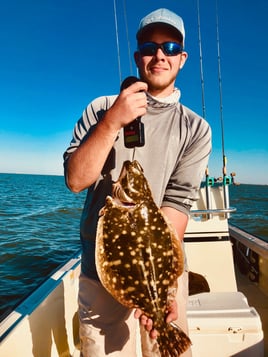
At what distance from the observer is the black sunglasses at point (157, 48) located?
203 centimetres

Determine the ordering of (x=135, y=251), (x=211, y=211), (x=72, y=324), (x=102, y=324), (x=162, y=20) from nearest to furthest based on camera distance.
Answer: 1. (x=135, y=251)
2. (x=162, y=20)
3. (x=102, y=324)
4. (x=72, y=324)
5. (x=211, y=211)

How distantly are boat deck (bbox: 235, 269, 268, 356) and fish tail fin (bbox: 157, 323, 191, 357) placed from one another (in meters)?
2.69

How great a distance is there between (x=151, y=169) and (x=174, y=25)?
42.5 inches

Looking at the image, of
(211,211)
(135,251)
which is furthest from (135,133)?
(211,211)

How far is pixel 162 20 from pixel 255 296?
16.7 ft

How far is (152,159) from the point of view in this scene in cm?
220

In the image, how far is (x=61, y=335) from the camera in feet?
10.8

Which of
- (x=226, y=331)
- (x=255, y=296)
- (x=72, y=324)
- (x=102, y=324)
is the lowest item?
(x=255, y=296)

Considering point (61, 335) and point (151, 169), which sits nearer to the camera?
point (151, 169)

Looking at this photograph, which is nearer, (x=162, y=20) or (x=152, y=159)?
(x=162, y=20)

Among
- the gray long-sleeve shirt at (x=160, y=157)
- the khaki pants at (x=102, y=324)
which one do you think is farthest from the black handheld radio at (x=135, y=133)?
the khaki pants at (x=102, y=324)

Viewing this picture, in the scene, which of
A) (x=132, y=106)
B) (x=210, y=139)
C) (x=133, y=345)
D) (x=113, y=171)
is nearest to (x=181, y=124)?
(x=210, y=139)

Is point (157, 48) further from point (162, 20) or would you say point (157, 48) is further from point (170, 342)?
point (170, 342)

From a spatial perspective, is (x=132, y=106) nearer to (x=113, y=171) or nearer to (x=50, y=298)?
(x=113, y=171)
